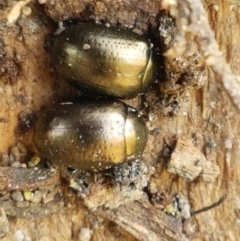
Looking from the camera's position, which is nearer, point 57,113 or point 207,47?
point 207,47

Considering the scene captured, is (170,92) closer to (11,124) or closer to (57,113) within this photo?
(57,113)

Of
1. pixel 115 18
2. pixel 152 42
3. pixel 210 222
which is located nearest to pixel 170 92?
pixel 152 42

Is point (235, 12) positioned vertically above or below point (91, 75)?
above

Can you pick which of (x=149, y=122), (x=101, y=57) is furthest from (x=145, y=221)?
(x=101, y=57)

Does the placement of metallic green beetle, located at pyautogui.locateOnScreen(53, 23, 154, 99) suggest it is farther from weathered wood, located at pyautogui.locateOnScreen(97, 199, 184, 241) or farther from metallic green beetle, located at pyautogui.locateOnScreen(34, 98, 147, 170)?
weathered wood, located at pyautogui.locateOnScreen(97, 199, 184, 241)

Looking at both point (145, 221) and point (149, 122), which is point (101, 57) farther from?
point (145, 221)

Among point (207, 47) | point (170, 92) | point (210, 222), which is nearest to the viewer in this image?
point (207, 47)
